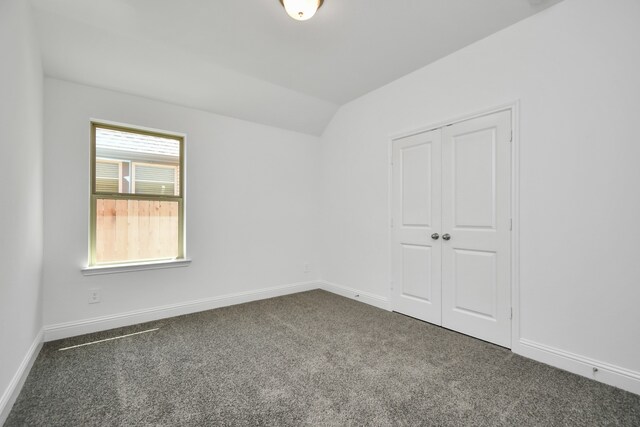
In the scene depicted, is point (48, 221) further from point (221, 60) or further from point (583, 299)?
point (583, 299)

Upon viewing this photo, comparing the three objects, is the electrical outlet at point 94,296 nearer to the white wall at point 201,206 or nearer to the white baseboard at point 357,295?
the white wall at point 201,206

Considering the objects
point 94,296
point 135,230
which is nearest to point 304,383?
point 94,296

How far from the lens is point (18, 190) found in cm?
195

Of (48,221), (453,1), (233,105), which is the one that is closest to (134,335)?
(48,221)

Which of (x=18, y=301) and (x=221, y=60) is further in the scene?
(x=221, y=60)

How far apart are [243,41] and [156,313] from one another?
2992 millimetres

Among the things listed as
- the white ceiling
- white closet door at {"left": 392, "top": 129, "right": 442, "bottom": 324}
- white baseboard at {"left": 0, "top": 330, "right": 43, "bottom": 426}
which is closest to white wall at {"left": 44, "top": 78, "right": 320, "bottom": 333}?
the white ceiling

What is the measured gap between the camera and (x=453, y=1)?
221 centimetres

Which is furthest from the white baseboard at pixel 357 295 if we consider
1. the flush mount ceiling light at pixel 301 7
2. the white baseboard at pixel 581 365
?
the flush mount ceiling light at pixel 301 7

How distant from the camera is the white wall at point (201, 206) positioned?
2.78 m

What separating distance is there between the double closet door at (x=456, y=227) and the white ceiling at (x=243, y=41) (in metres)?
0.83

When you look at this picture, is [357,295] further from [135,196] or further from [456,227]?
[135,196]

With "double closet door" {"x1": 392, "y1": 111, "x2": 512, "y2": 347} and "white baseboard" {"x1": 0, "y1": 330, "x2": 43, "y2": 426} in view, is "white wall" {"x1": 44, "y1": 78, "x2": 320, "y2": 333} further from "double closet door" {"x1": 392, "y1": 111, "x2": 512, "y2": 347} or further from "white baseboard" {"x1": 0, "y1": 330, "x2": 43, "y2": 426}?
"double closet door" {"x1": 392, "y1": 111, "x2": 512, "y2": 347}

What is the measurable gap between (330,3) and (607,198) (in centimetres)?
245
